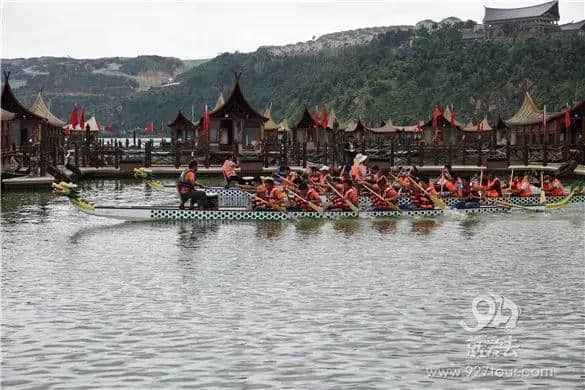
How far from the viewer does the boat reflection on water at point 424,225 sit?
25.2 metres

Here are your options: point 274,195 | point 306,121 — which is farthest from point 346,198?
point 306,121

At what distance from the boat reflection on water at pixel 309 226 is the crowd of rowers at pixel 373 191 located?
1.37ft

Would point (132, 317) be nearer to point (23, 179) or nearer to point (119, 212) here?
point (119, 212)

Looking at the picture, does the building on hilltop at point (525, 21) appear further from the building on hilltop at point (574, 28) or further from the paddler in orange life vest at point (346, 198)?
the paddler in orange life vest at point (346, 198)

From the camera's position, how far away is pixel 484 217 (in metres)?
28.5

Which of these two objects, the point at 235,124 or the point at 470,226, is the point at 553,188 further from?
the point at 235,124

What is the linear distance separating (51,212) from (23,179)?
9.04 metres

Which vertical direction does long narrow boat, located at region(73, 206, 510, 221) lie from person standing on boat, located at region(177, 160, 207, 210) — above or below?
below

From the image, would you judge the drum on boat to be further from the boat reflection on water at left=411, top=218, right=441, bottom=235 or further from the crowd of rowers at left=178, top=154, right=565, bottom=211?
the boat reflection on water at left=411, top=218, right=441, bottom=235

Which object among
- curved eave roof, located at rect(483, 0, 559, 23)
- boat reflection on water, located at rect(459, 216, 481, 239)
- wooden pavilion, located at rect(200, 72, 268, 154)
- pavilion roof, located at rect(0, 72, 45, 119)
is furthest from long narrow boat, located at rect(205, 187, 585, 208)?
curved eave roof, located at rect(483, 0, 559, 23)

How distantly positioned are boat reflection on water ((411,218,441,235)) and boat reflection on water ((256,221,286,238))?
399cm

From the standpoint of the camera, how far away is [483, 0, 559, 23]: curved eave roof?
506ft

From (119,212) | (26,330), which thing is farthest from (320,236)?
(26,330)

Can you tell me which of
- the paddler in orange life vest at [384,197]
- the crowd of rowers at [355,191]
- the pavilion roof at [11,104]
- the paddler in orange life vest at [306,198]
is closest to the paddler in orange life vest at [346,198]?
the crowd of rowers at [355,191]
